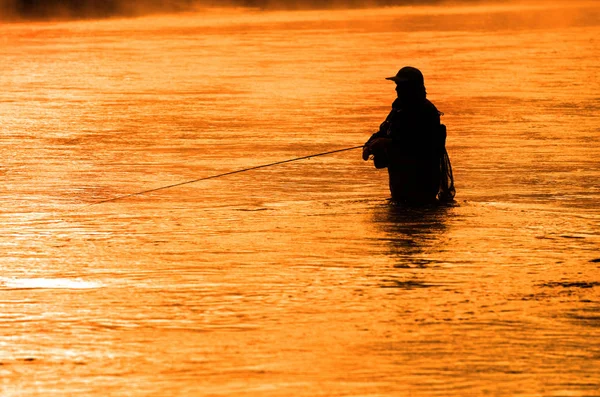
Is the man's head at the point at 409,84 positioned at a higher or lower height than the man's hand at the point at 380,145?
higher

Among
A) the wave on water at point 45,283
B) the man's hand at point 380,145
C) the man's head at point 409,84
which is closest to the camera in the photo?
the wave on water at point 45,283

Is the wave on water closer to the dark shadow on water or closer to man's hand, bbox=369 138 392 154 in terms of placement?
the dark shadow on water

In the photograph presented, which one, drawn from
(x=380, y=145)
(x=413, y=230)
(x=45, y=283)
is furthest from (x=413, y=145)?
(x=45, y=283)

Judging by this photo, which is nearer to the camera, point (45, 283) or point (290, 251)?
point (45, 283)

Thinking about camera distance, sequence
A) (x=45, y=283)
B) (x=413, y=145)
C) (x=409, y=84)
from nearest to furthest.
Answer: (x=45, y=283), (x=409, y=84), (x=413, y=145)

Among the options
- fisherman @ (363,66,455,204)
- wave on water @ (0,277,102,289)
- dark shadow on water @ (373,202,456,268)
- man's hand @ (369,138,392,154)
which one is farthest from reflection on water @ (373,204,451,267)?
wave on water @ (0,277,102,289)

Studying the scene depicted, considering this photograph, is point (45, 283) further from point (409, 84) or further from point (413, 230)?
point (409, 84)

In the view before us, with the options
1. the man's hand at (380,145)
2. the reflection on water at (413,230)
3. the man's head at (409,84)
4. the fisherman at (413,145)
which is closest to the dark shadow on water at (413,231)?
the reflection on water at (413,230)

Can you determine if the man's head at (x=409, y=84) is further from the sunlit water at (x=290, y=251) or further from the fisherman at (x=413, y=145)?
the sunlit water at (x=290, y=251)

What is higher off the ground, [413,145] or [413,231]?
[413,145]

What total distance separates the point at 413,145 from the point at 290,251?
1951mm

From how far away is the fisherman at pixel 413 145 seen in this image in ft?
35.7

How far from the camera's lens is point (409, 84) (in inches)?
427

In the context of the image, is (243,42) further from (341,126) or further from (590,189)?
(590,189)
